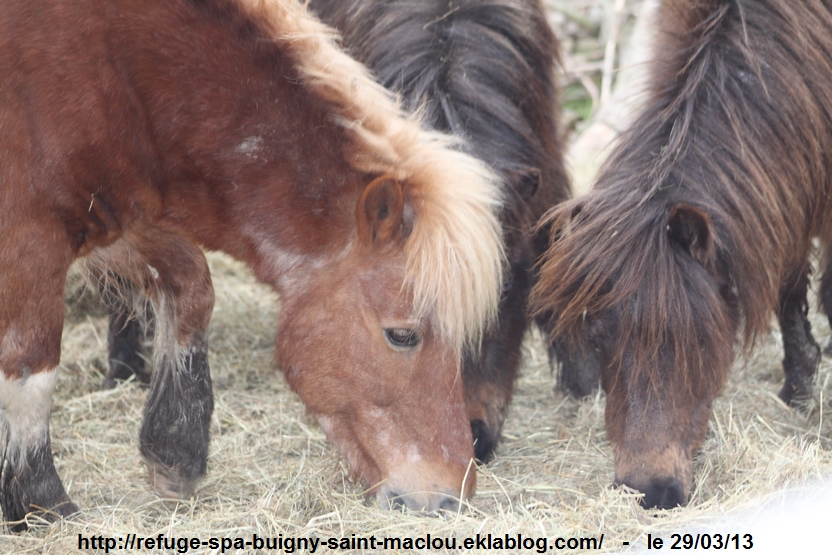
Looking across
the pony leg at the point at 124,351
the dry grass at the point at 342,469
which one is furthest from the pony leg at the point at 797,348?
the pony leg at the point at 124,351

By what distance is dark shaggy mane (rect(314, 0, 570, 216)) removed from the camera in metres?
3.67

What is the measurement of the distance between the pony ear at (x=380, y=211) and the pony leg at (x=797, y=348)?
2.36 meters

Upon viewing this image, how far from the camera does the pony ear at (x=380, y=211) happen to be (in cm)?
269

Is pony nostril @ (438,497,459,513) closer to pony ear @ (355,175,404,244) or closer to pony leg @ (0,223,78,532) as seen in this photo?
pony ear @ (355,175,404,244)

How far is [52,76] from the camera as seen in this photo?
2.81 metres

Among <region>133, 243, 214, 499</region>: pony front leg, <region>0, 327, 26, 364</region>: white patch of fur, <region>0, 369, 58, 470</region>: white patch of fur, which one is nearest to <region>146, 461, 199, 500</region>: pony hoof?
<region>133, 243, 214, 499</region>: pony front leg

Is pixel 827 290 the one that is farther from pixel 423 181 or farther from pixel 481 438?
pixel 423 181

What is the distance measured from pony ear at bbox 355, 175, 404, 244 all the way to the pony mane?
8 centimetres

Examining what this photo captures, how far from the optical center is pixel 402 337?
2758mm

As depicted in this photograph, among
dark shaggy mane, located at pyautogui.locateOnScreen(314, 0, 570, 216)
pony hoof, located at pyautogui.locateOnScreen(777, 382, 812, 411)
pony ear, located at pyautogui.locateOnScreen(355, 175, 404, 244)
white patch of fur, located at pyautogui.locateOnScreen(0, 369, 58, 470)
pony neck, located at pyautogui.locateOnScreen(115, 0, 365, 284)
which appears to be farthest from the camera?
pony hoof, located at pyautogui.locateOnScreen(777, 382, 812, 411)

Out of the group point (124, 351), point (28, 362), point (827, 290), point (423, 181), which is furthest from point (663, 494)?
point (124, 351)

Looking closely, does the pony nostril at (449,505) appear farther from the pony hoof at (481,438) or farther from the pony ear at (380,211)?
the pony ear at (380,211)

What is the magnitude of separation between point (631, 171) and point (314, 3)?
2.44m

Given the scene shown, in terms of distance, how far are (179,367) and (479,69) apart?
189 centimetres
